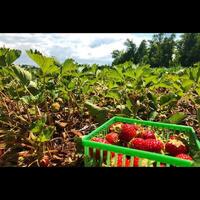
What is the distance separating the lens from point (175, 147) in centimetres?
120

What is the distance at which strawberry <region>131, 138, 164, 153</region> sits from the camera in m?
1.18

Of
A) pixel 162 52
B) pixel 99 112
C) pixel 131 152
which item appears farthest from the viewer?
pixel 162 52

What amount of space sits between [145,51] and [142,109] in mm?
32370

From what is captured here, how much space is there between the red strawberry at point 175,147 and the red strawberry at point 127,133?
148 millimetres

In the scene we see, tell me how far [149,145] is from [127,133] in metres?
0.14

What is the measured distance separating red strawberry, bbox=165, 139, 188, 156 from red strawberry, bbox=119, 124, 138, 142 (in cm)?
15

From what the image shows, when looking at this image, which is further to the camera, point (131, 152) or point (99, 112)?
point (99, 112)

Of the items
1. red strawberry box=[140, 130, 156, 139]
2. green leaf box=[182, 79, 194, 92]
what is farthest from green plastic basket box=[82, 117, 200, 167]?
green leaf box=[182, 79, 194, 92]

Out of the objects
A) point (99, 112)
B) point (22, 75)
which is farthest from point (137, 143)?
point (22, 75)

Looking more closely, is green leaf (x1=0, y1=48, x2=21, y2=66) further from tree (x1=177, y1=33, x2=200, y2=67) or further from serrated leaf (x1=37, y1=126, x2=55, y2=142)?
tree (x1=177, y1=33, x2=200, y2=67)

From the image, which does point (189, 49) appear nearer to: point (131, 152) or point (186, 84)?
point (186, 84)
